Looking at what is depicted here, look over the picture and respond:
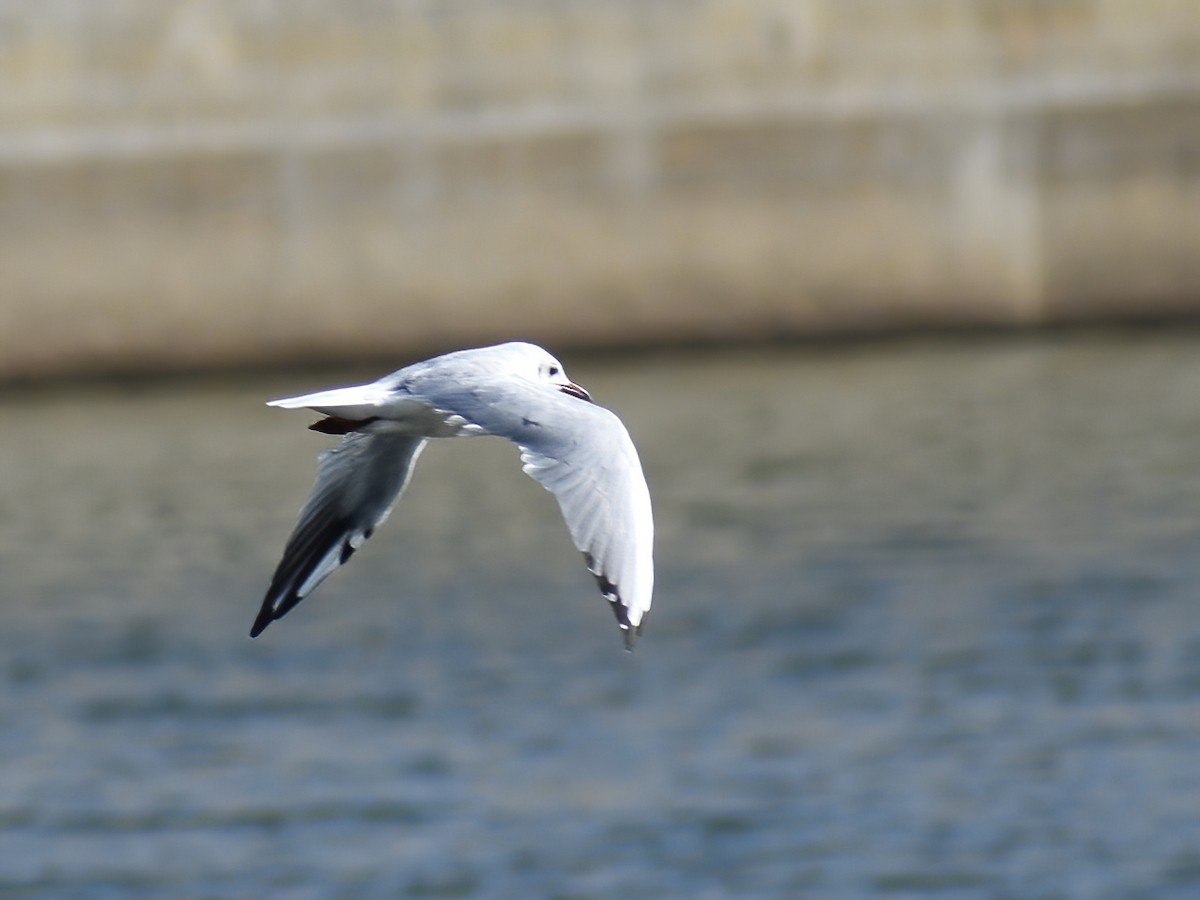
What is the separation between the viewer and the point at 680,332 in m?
19.2

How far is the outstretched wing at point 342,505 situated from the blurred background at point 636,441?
2.87 metres

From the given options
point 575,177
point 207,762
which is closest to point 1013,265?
point 575,177

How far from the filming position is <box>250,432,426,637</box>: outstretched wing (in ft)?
22.2

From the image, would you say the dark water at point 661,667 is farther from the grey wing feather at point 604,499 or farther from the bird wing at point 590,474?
the grey wing feather at point 604,499

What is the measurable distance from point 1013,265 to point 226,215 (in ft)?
23.3

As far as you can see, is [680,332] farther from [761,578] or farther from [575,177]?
[761,578]

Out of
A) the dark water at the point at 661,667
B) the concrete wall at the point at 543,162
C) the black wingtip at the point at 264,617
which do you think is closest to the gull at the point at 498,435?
the black wingtip at the point at 264,617

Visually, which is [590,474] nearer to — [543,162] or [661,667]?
[661,667]

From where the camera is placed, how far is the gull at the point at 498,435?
5211 mm

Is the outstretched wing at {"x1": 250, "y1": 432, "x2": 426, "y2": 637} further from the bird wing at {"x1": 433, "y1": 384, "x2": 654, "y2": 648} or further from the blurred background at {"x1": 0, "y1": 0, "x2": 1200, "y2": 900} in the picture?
the blurred background at {"x1": 0, "y1": 0, "x2": 1200, "y2": 900}

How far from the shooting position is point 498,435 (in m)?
5.52

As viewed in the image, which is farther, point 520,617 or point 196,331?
point 196,331

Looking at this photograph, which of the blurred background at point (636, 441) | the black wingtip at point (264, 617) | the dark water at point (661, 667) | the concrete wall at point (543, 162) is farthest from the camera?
the concrete wall at point (543, 162)

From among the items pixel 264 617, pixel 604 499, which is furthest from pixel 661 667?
pixel 604 499
